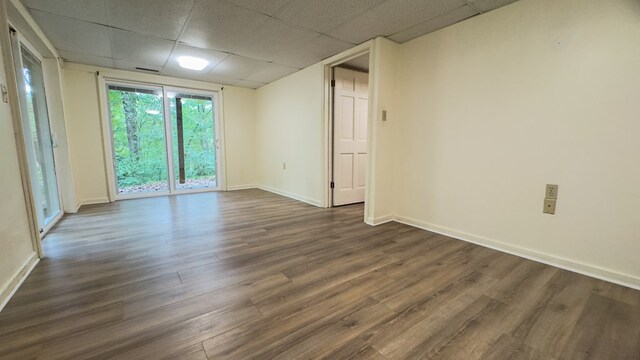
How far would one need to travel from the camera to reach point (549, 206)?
2152 mm

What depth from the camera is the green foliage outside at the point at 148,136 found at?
4.54 metres

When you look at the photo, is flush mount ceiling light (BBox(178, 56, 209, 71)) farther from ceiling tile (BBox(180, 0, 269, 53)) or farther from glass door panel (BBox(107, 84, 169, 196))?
glass door panel (BBox(107, 84, 169, 196))

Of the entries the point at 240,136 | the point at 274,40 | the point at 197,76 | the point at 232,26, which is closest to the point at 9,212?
the point at 232,26

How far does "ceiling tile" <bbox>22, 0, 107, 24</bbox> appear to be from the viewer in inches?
88.4

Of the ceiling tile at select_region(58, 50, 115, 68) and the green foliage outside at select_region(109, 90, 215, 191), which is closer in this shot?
the ceiling tile at select_region(58, 50, 115, 68)

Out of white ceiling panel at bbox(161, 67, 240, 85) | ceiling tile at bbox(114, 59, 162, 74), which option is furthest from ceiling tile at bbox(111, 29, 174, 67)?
white ceiling panel at bbox(161, 67, 240, 85)

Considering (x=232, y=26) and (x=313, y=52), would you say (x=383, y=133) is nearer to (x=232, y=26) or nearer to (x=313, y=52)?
(x=313, y=52)

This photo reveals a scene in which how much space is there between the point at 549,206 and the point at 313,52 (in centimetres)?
303

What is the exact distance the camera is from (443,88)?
9.12 ft

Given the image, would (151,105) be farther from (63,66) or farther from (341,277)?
(341,277)

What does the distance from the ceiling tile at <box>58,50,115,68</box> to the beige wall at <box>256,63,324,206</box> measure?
251 cm

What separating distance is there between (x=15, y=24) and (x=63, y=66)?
1742 mm

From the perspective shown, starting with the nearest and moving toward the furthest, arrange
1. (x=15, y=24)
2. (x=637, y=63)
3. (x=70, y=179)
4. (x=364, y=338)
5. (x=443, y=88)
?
(x=364, y=338) → (x=637, y=63) → (x=15, y=24) → (x=443, y=88) → (x=70, y=179)

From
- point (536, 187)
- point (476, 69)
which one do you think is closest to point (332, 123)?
point (476, 69)
